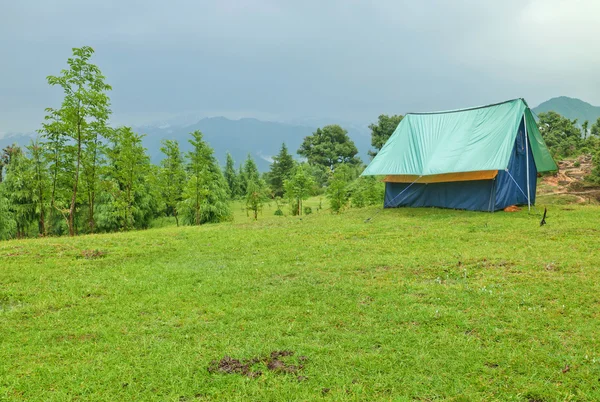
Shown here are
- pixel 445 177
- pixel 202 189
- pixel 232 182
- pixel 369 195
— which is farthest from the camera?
pixel 232 182

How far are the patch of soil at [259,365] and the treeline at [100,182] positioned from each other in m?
16.7

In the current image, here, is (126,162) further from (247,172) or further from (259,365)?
(247,172)

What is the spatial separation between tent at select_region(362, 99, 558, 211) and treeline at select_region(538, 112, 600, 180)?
25.2m

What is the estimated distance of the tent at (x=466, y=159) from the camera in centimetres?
1748

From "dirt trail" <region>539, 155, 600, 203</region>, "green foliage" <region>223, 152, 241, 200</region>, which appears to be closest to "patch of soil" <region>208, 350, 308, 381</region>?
"dirt trail" <region>539, 155, 600, 203</region>

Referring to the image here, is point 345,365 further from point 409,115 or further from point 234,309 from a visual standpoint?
point 409,115

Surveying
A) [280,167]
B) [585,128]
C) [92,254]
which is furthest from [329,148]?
[92,254]

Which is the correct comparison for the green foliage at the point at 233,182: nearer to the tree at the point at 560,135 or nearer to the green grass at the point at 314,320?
the tree at the point at 560,135

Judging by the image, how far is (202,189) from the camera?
23.6 metres

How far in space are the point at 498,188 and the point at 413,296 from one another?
1262 centimetres

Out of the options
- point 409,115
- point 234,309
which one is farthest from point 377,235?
point 409,115

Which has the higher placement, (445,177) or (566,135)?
(566,135)

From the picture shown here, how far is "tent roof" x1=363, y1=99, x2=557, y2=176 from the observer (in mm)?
17344

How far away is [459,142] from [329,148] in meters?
55.8
